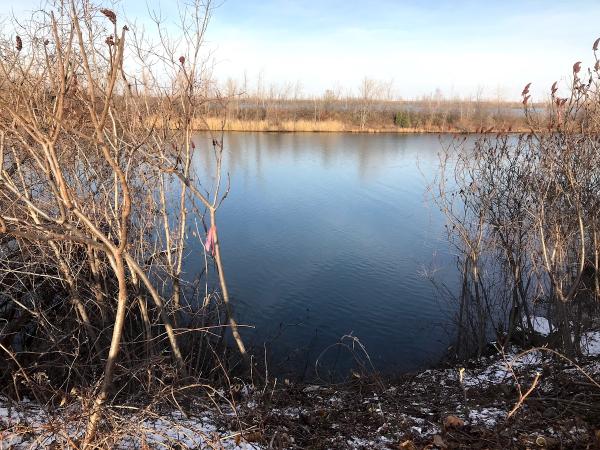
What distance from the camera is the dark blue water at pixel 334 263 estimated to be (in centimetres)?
711

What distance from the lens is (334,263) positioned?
954cm

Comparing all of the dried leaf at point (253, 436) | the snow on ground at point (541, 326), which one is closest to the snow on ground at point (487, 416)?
the dried leaf at point (253, 436)

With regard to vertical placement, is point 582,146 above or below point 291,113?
below

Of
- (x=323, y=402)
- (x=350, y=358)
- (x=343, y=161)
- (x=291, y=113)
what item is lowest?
(x=350, y=358)

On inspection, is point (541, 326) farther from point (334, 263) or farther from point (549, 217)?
point (334, 263)

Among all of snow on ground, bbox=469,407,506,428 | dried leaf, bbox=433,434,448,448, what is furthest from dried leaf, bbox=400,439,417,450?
snow on ground, bbox=469,407,506,428

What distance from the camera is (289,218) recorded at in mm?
12188

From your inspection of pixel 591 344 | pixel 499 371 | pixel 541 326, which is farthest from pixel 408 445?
pixel 541 326

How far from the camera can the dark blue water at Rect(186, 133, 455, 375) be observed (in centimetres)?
711

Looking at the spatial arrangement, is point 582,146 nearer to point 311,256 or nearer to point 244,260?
point 311,256

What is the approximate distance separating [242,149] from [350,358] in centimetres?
1689

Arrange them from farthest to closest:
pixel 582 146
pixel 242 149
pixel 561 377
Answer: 1. pixel 242 149
2. pixel 582 146
3. pixel 561 377

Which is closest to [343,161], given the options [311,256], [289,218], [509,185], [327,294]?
[289,218]

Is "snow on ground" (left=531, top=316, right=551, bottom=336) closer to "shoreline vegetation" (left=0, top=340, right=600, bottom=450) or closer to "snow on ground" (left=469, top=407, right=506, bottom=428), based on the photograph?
"shoreline vegetation" (left=0, top=340, right=600, bottom=450)
